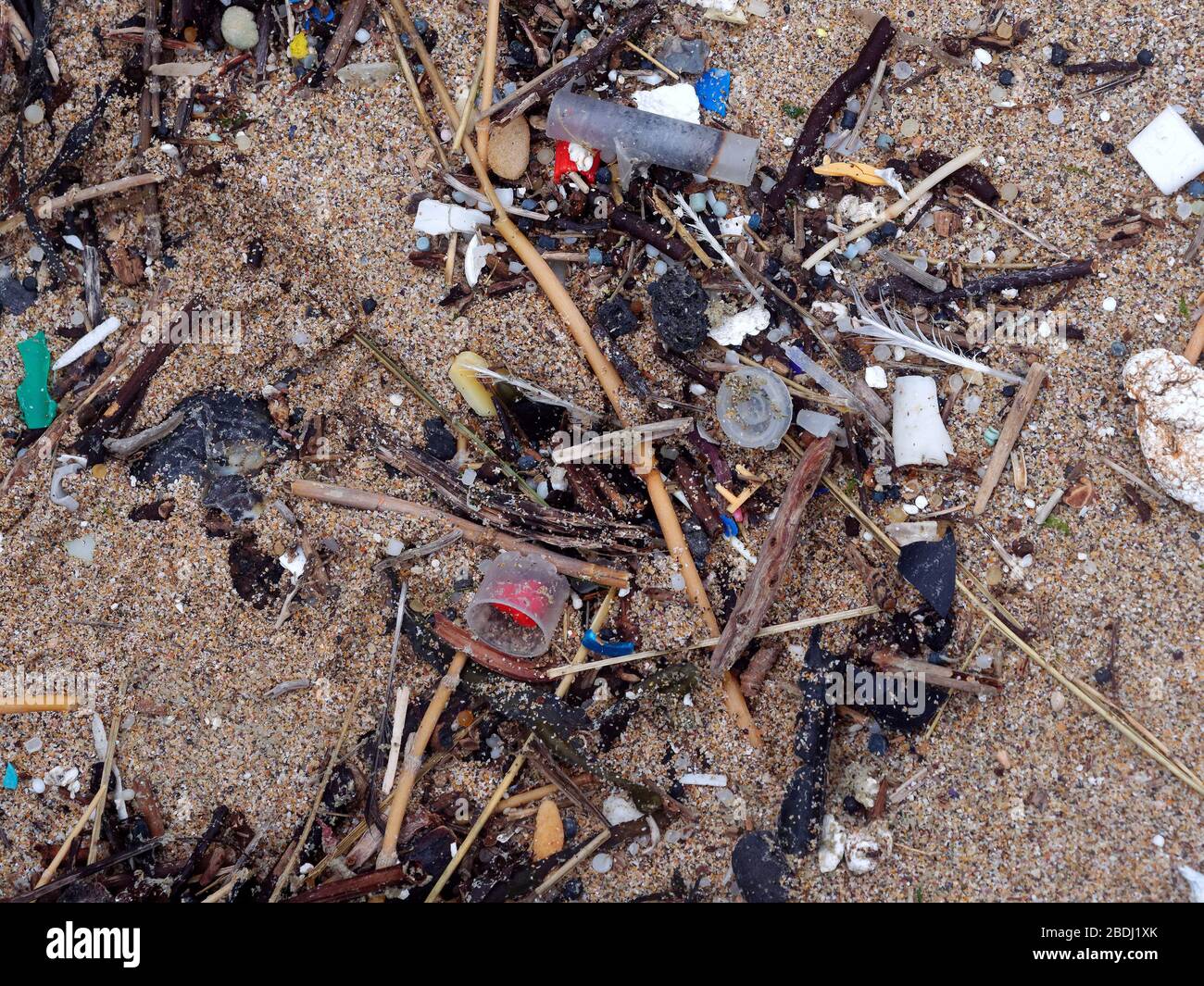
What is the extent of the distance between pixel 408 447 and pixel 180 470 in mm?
752

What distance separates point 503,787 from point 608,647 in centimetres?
57

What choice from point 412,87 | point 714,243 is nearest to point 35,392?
point 412,87

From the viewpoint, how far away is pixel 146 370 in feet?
9.60

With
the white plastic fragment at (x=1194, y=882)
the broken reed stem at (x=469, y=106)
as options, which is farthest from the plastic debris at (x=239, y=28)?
the white plastic fragment at (x=1194, y=882)

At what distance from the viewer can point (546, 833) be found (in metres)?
2.86

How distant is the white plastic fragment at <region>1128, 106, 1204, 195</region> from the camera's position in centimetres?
Answer: 275

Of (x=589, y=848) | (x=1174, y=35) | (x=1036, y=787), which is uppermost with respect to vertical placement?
(x=1174, y=35)

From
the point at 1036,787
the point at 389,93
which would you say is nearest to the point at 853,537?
the point at 1036,787

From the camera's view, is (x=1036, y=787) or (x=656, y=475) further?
(x=656, y=475)

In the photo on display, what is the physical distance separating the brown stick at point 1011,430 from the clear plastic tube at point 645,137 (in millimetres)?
1145

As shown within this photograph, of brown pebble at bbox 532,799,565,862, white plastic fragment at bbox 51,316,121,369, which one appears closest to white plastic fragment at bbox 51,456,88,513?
white plastic fragment at bbox 51,316,121,369

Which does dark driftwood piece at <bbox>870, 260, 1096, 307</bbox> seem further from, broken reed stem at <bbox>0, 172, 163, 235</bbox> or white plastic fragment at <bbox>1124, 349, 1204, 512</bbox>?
broken reed stem at <bbox>0, 172, 163, 235</bbox>
